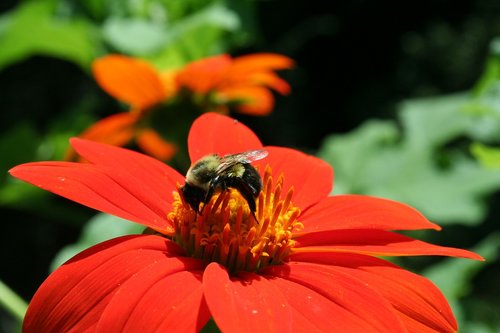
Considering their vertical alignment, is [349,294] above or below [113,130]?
below

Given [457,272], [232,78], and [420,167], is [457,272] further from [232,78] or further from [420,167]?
[232,78]

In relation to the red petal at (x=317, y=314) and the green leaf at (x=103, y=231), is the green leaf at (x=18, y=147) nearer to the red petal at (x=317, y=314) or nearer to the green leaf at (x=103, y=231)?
the green leaf at (x=103, y=231)

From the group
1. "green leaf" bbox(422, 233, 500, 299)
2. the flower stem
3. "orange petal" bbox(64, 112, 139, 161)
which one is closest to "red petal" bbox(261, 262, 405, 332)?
the flower stem

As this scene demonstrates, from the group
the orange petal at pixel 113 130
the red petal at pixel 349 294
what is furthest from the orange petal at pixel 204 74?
the red petal at pixel 349 294

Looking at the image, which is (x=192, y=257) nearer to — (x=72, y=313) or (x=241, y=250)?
(x=241, y=250)

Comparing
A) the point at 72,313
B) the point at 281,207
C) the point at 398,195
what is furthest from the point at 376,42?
the point at 72,313

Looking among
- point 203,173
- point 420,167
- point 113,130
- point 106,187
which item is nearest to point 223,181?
point 203,173

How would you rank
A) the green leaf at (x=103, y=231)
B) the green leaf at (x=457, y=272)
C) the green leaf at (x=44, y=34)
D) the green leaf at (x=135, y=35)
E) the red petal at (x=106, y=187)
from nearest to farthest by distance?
the red petal at (x=106, y=187), the green leaf at (x=103, y=231), the green leaf at (x=457, y=272), the green leaf at (x=135, y=35), the green leaf at (x=44, y=34)
